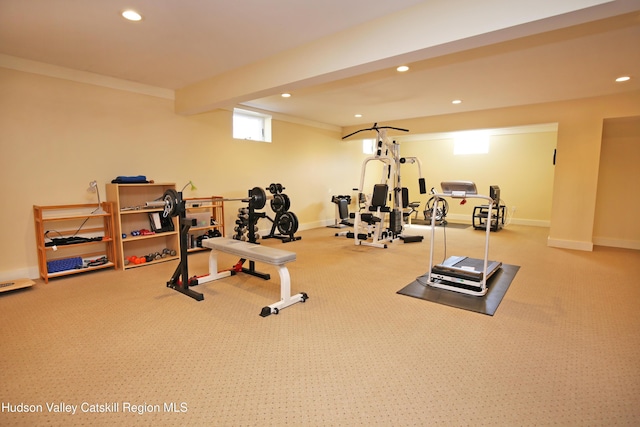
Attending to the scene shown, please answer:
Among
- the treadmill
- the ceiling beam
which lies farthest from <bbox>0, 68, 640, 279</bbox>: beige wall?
the treadmill

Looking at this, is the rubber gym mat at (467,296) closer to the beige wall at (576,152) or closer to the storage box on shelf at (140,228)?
the beige wall at (576,152)

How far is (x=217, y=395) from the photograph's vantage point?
5.88 feet

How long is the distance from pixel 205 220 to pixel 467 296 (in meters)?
4.00

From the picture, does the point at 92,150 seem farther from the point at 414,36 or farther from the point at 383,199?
the point at 383,199

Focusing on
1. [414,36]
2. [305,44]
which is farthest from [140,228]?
[414,36]

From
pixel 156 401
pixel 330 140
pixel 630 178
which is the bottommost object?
pixel 156 401

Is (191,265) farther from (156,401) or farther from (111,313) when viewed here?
(156,401)

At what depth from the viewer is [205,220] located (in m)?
5.16

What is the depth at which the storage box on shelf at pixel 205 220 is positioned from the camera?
5062 mm

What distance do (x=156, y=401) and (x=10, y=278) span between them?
324 centimetres

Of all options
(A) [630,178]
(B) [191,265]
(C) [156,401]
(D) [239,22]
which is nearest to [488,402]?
(C) [156,401]

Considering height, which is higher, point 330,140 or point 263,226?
point 330,140

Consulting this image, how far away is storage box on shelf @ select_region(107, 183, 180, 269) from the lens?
13.6 ft

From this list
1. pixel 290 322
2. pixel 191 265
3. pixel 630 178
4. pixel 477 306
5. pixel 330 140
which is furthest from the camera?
pixel 330 140
